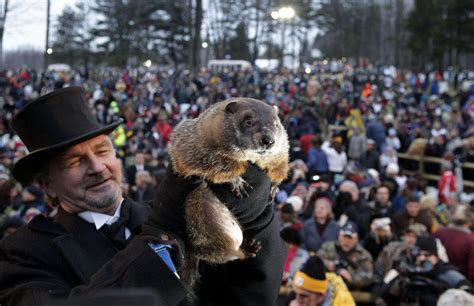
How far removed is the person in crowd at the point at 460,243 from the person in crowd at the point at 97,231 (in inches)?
180

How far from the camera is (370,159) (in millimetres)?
13727

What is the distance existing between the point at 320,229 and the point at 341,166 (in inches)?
231

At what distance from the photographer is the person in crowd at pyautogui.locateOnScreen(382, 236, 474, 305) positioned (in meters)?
4.74

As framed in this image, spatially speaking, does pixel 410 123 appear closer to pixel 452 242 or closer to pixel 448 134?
pixel 448 134

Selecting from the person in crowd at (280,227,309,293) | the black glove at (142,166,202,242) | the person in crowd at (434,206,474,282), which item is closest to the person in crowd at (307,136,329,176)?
the person in crowd at (434,206,474,282)

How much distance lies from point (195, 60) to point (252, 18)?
29930 mm

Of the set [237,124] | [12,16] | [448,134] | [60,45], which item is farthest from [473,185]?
[60,45]

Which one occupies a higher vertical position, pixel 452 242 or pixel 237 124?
pixel 237 124

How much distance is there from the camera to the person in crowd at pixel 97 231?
6.39 feet

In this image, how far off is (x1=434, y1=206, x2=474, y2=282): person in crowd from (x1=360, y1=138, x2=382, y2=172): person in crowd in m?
6.68

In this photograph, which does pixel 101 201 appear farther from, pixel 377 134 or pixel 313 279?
pixel 377 134

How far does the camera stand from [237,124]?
2.34 m

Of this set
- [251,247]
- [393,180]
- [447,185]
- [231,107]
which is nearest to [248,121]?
[231,107]

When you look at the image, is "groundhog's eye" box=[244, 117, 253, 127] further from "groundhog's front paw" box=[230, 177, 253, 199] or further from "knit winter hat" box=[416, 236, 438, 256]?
"knit winter hat" box=[416, 236, 438, 256]
